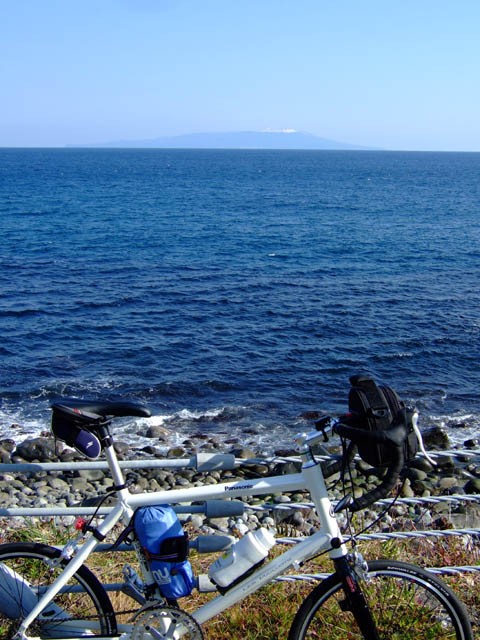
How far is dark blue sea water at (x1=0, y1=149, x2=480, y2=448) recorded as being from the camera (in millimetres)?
24672

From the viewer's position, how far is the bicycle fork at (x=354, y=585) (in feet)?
12.8

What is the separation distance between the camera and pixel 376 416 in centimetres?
364

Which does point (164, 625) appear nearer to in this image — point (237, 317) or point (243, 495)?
point (243, 495)

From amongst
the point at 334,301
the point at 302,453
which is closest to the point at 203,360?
the point at 334,301

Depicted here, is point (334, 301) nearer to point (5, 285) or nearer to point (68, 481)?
point (5, 285)

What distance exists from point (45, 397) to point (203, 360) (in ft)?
22.2

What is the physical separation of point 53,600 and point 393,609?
6.95 ft

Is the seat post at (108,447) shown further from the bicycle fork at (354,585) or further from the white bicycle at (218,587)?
the bicycle fork at (354,585)

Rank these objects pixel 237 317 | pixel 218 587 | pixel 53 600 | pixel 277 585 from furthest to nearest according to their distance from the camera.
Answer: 1. pixel 237 317
2. pixel 277 585
3. pixel 53 600
4. pixel 218 587

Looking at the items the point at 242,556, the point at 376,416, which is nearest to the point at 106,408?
the point at 242,556

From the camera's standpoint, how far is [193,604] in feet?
15.9

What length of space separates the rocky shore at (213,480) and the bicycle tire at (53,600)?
7.29 meters

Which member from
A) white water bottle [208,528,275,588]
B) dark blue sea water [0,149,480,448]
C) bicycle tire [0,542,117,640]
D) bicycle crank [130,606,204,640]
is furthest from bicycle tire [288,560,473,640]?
dark blue sea water [0,149,480,448]

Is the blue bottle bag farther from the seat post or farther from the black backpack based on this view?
the black backpack
